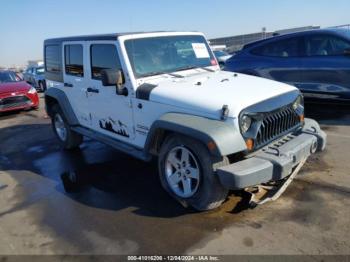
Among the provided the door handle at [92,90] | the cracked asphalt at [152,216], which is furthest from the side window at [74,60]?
the cracked asphalt at [152,216]

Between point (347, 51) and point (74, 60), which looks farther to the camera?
point (347, 51)

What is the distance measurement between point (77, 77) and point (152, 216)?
2899 millimetres

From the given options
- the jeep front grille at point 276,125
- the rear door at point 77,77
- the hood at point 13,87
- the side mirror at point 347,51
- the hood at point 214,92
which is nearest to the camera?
the hood at point 214,92

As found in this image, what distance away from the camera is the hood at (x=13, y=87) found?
11.8m

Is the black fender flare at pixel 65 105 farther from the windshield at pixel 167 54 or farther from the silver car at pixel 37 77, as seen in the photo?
the silver car at pixel 37 77

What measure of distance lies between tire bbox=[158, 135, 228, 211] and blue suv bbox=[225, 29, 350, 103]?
4.47m

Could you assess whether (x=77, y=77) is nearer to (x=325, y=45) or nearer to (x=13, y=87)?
(x=325, y=45)

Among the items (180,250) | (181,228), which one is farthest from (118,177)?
(180,250)

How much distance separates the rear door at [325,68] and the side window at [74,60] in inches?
176

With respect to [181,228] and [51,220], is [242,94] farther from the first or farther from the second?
[51,220]

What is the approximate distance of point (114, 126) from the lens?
5160 millimetres

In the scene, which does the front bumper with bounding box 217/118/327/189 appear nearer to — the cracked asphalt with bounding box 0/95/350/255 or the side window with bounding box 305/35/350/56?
the cracked asphalt with bounding box 0/95/350/255

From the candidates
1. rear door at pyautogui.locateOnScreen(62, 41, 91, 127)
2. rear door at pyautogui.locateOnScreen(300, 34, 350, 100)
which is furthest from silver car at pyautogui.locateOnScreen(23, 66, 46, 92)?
rear door at pyautogui.locateOnScreen(300, 34, 350, 100)

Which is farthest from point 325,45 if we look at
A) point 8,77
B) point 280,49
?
point 8,77
